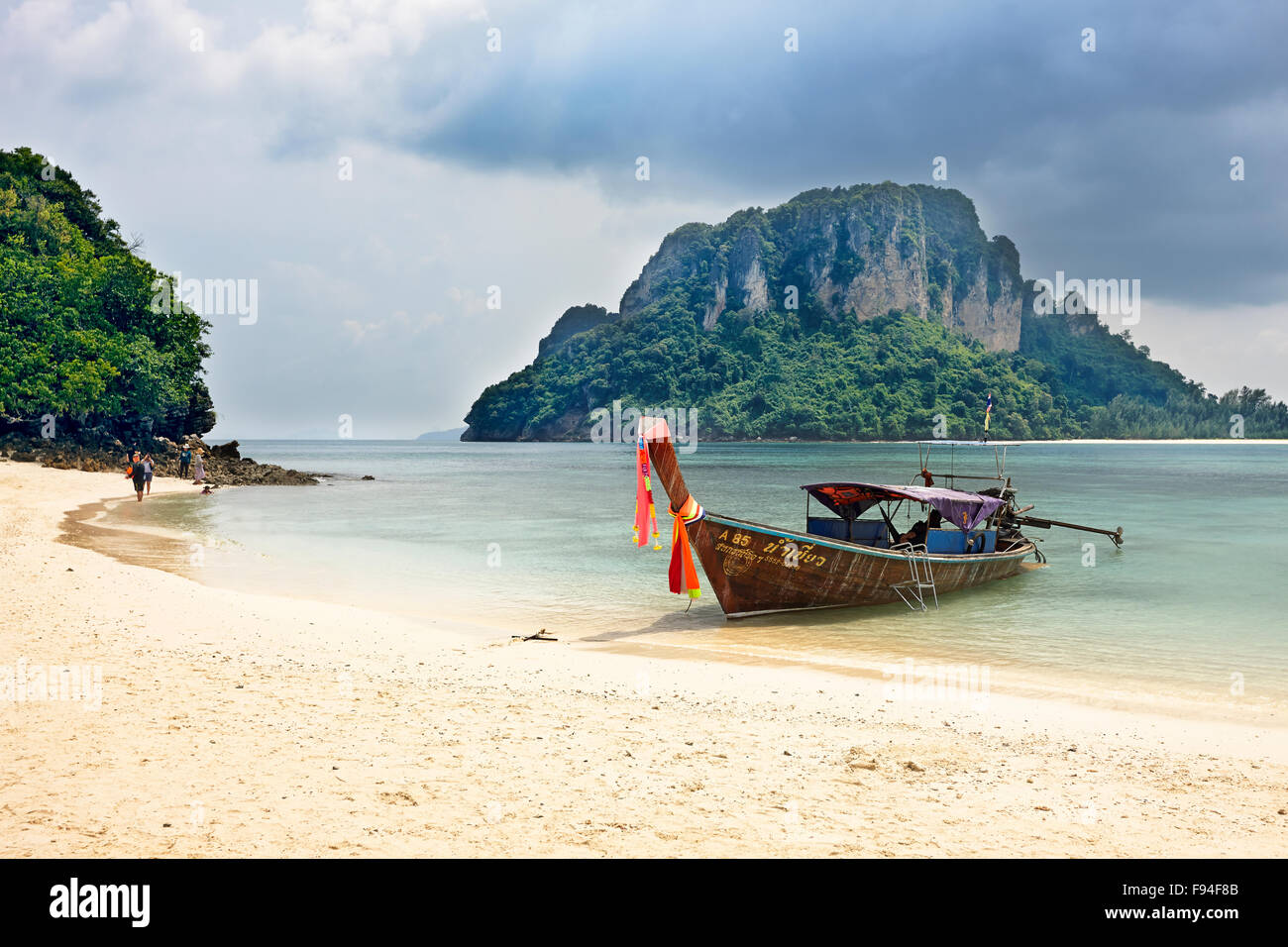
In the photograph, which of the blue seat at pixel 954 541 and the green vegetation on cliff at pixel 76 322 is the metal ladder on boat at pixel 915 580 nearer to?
the blue seat at pixel 954 541

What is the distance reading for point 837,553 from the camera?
1426cm

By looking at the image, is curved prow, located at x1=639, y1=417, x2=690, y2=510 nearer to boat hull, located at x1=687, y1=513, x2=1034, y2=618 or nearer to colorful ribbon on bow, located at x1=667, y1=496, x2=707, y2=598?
colorful ribbon on bow, located at x1=667, y1=496, x2=707, y2=598

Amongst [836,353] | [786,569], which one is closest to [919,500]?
[786,569]

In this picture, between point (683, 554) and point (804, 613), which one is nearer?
point (683, 554)

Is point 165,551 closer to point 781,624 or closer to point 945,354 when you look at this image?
point 781,624

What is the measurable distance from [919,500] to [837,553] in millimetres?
2911

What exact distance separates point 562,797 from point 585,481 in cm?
5435

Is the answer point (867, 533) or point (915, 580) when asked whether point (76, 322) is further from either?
point (915, 580)

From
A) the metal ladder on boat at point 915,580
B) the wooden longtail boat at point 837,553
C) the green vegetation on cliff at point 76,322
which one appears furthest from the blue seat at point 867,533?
the green vegetation on cliff at point 76,322

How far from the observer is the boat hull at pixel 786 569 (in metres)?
13.4

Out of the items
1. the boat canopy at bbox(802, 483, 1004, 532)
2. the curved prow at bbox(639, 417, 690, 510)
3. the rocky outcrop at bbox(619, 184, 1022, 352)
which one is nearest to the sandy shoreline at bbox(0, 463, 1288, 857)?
the curved prow at bbox(639, 417, 690, 510)

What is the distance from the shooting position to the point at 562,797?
17.1 feet

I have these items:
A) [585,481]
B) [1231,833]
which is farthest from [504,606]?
[585,481]

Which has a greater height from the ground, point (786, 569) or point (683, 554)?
point (683, 554)
